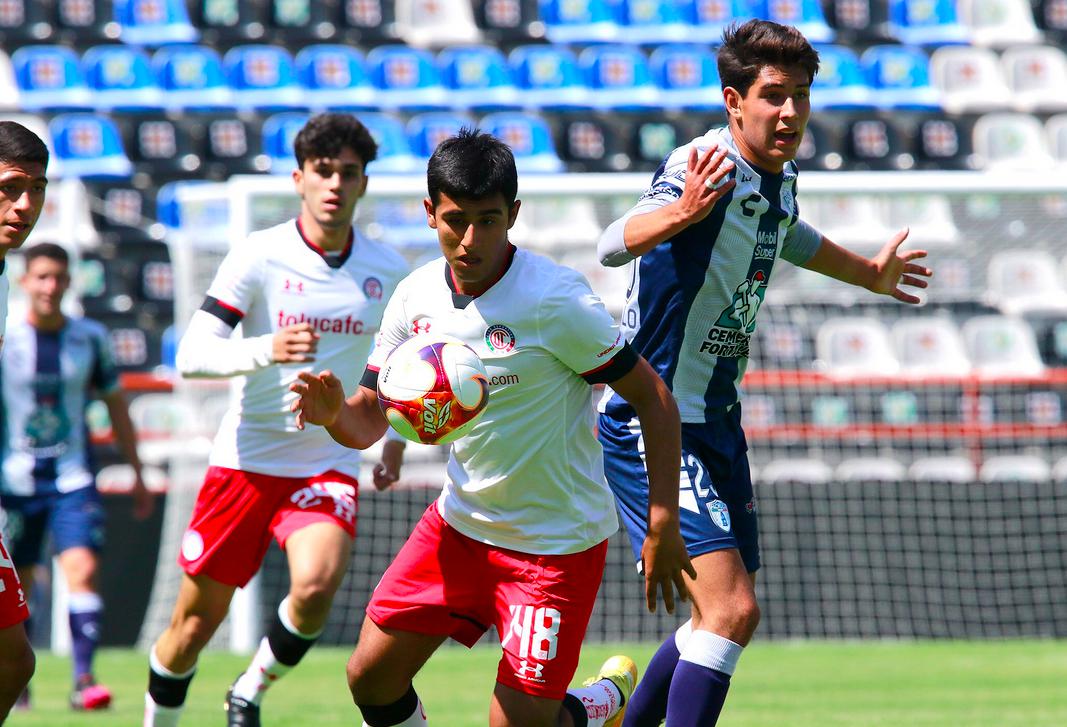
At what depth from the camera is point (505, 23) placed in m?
15.9

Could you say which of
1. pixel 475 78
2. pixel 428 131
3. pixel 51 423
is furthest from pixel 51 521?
pixel 475 78

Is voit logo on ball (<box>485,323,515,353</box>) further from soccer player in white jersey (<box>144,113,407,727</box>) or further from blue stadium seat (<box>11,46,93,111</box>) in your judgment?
blue stadium seat (<box>11,46,93,111</box>)

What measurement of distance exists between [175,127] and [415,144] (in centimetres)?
233

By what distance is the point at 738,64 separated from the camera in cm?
490

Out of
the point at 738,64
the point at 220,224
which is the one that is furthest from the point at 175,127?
the point at 738,64

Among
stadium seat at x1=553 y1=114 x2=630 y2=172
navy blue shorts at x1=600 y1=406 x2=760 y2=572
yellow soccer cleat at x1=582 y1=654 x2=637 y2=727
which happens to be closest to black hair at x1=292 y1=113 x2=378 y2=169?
navy blue shorts at x1=600 y1=406 x2=760 y2=572

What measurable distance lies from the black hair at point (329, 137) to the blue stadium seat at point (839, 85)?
32.0 ft

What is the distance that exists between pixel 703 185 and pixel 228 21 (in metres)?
12.0

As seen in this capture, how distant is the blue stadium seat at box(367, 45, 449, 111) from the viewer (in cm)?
1502

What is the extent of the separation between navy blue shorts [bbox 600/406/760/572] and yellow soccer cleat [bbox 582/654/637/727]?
0.51 m

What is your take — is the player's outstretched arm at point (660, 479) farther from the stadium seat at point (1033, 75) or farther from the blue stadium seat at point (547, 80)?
the stadium seat at point (1033, 75)

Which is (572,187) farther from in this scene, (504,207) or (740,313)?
(504,207)

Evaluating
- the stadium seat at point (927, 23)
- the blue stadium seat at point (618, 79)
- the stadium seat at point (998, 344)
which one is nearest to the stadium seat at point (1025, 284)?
the stadium seat at point (998, 344)

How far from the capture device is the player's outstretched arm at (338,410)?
13.7 ft
